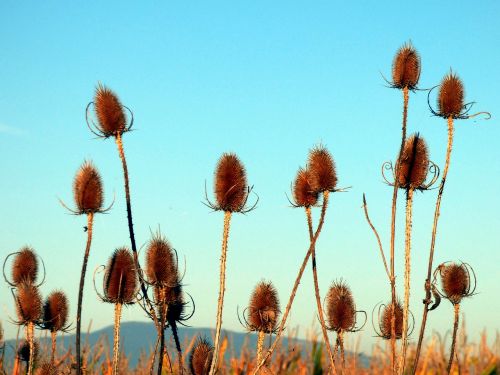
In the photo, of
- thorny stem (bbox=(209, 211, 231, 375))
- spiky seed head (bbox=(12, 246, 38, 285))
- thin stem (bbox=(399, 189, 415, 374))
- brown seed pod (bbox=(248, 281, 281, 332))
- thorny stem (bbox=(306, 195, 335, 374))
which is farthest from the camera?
spiky seed head (bbox=(12, 246, 38, 285))

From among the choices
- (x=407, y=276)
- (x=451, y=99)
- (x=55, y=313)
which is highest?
(x=451, y=99)

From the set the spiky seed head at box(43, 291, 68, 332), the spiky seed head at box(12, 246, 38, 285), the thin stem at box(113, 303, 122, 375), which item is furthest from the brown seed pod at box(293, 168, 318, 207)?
the spiky seed head at box(12, 246, 38, 285)

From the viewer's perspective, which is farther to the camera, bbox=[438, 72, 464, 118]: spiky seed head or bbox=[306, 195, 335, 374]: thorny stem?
bbox=[438, 72, 464, 118]: spiky seed head

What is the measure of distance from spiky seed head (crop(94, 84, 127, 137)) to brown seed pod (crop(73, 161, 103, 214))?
34.9 inches

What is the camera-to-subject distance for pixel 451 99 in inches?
438

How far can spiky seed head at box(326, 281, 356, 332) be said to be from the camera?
11.8 meters

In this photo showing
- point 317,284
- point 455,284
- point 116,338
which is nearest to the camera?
point 116,338

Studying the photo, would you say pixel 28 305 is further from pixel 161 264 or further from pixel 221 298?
pixel 221 298

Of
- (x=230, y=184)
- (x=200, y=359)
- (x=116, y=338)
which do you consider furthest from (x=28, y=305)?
(x=230, y=184)

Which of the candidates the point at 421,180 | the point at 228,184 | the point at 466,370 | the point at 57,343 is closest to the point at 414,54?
the point at 421,180

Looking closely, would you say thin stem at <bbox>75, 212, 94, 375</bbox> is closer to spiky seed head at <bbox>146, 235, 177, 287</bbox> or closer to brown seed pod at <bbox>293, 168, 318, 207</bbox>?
spiky seed head at <bbox>146, 235, 177, 287</bbox>

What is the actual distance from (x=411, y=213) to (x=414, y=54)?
2183mm

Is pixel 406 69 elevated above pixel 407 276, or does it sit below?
above

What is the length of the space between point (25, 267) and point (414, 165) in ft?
24.4
